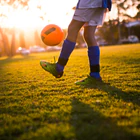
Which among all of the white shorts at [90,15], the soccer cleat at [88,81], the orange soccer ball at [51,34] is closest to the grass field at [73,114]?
the soccer cleat at [88,81]

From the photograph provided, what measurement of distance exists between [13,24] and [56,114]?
32094mm

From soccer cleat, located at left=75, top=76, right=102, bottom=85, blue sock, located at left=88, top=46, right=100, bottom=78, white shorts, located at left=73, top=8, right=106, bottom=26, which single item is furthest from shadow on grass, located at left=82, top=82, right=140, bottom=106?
white shorts, located at left=73, top=8, right=106, bottom=26

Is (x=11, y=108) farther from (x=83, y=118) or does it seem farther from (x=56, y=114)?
(x=83, y=118)

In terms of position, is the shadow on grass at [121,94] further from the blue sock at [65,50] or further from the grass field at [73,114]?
Answer: the blue sock at [65,50]

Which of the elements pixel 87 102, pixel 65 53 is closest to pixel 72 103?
pixel 87 102

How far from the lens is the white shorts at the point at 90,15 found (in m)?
3.26

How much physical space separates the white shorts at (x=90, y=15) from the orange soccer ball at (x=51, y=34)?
136 centimetres

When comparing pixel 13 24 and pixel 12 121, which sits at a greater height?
pixel 13 24

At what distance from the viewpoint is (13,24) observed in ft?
107

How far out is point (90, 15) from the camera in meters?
3.29

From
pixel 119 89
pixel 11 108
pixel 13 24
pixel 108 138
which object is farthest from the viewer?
pixel 13 24

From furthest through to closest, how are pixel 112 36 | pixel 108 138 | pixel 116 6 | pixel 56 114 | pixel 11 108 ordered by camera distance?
pixel 112 36, pixel 116 6, pixel 11 108, pixel 56 114, pixel 108 138

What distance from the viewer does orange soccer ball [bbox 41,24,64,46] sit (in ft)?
15.1

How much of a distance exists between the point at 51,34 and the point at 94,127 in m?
3.13
